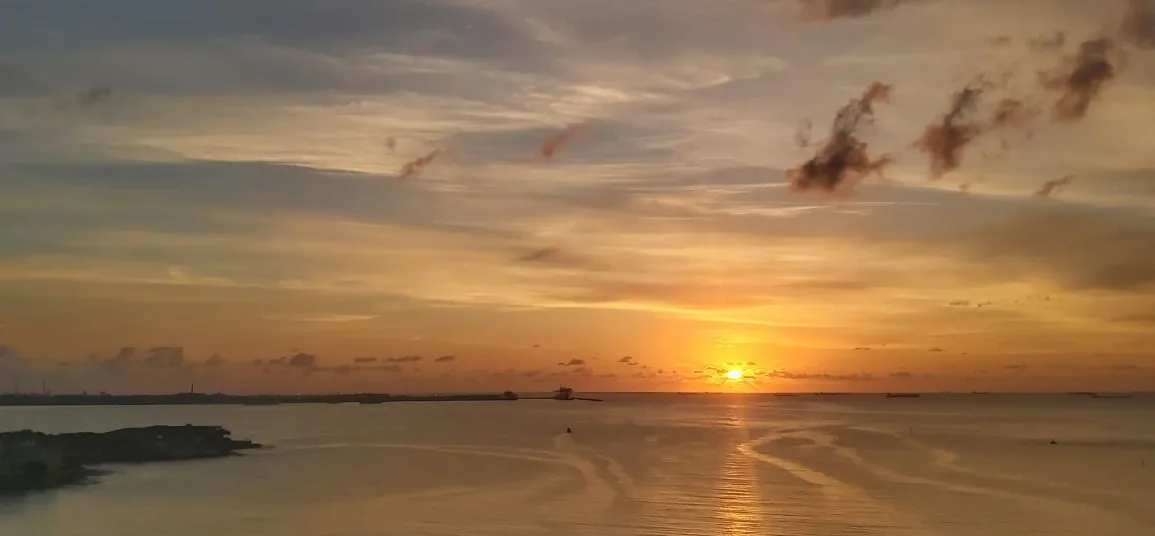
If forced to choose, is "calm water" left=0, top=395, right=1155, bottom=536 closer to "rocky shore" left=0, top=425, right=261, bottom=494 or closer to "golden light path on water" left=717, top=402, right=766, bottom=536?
"golden light path on water" left=717, top=402, right=766, bottom=536

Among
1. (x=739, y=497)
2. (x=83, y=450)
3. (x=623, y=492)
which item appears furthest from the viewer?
(x=83, y=450)

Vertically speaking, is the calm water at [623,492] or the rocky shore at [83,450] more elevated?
the rocky shore at [83,450]

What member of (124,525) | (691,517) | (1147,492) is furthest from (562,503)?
(1147,492)

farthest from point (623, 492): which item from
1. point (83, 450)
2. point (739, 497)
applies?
point (83, 450)

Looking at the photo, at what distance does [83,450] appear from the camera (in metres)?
87.7

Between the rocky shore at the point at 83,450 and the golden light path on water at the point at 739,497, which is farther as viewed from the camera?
the rocky shore at the point at 83,450

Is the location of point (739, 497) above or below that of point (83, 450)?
below

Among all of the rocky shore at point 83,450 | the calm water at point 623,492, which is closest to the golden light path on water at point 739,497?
the calm water at point 623,492

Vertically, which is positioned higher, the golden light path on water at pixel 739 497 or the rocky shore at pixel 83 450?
the rocky shore at pixel 83 450

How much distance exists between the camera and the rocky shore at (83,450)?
6525 centimetres

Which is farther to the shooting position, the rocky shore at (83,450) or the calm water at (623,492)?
the rocky shore at (83,450)

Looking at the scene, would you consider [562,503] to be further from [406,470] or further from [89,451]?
[89,451]

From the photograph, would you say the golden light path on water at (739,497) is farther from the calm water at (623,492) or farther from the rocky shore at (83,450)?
the rocky shore at (83,450)

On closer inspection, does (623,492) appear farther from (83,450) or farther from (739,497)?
(83,450)
